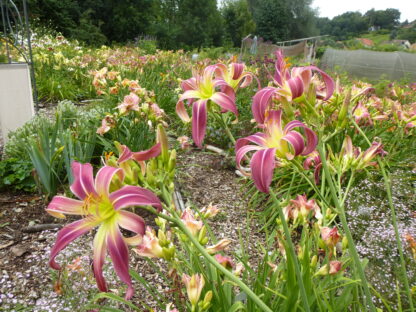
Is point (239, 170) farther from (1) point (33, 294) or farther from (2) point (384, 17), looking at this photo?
(2) point (384, 17)

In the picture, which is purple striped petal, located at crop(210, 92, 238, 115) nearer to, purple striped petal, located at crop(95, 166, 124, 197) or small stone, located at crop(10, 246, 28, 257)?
purple striped petal, located at crop(95, 166, 124, 197)

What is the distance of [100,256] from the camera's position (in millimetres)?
634

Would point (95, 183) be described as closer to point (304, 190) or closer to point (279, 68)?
point (279, 68)

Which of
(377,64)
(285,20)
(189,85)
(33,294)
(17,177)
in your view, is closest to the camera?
(189,85)

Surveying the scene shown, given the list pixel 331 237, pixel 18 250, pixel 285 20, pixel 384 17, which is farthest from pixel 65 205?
pixel 384 17

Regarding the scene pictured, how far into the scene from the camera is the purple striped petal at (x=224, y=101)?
2.80 feet

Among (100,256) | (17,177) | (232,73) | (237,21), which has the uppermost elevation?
(237,21)

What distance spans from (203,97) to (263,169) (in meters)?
0.35

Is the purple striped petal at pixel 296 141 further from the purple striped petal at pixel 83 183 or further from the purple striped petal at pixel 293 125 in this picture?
the purple striped petal at pixel 83 183

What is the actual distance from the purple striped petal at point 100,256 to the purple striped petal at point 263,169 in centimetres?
32

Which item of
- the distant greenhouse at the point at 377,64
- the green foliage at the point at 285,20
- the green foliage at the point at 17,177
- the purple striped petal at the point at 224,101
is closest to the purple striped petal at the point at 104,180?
the purple striped petal at the point at 224,101

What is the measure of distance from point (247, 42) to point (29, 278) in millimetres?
20670

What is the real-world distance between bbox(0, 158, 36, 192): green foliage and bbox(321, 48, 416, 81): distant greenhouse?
482 inches

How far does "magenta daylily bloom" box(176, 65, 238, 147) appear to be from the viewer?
837 mm
